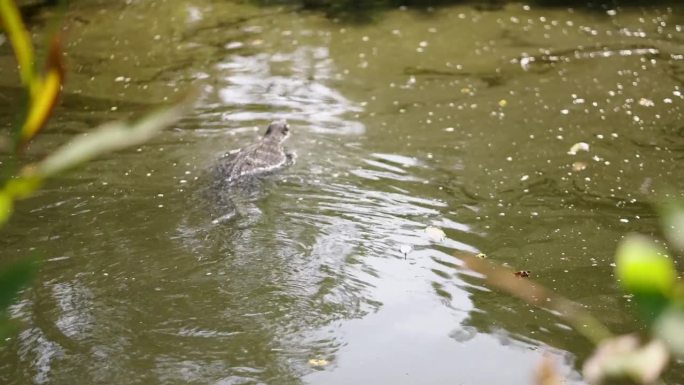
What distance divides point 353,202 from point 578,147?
73.6 inches

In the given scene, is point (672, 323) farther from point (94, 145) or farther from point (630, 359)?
point (94, 145)

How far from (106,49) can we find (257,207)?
4.33m

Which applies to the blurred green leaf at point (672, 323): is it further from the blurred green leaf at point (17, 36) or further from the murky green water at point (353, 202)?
the murky green water at point (353, 202)

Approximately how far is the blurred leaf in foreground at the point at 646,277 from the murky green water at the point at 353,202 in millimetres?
3001

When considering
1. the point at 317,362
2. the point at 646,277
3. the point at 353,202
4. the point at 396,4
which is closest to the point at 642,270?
the point at 646,277

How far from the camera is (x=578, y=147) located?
19.0ft

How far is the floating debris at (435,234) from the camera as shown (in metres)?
4.60

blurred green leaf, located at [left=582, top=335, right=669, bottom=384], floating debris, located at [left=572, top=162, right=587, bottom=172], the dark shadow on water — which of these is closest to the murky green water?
floating debris, located at [left=572, top=162, right=587, bottom=172]

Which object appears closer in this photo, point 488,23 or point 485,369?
point 485,369

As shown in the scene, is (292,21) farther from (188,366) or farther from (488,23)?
(188,366)

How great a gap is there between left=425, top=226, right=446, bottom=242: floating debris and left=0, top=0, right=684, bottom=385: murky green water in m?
0.06

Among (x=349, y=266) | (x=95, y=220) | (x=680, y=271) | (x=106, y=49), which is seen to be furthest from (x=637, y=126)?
(x=106, y=49)

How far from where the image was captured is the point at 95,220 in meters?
4.88

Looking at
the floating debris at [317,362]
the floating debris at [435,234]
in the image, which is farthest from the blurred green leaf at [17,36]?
the floating debris at [435,234]
